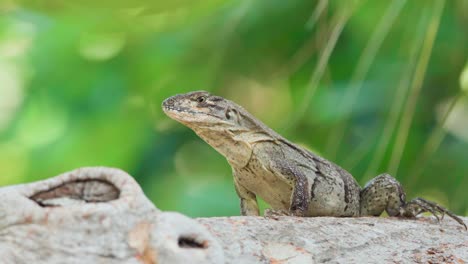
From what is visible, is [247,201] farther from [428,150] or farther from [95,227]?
[95,227]

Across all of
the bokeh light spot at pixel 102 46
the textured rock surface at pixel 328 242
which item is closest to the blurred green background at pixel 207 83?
the bokeh light spot at pixel 102 46

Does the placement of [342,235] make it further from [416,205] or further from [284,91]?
[284,91]

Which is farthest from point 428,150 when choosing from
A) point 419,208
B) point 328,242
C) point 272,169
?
point 328,242

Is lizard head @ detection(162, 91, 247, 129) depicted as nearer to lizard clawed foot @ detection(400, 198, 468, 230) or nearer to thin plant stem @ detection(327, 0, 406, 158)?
thin plant stem @ detection(327, 0, 406, 158)

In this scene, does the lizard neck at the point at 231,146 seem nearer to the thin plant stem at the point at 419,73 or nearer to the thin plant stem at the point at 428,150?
the thin plant stem at the point at 419,73

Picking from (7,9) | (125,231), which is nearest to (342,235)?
(125,231)

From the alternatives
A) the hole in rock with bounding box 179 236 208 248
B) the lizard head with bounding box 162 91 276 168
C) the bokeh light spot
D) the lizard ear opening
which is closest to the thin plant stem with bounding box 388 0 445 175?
the lizard head with bounding box 162 91 276 168

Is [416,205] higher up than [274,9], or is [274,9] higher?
[274,9]
